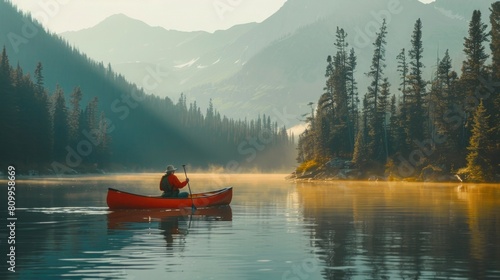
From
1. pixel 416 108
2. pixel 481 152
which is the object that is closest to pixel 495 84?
pixel 481 152

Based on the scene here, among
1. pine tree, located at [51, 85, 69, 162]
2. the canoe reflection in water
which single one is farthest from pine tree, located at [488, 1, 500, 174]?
pine tree, located at [51, 85, 69, 162]

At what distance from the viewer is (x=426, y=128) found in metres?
124

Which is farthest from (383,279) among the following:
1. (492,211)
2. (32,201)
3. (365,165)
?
(365,165)

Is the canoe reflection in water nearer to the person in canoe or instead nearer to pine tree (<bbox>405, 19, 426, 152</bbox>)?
the person in canoe

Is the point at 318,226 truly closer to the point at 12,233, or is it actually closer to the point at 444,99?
the point at 12,233

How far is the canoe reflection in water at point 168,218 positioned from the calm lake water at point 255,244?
0.17 feet

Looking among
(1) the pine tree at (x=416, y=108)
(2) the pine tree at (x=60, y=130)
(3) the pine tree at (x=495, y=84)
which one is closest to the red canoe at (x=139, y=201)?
(3) the pine tree at (x=495, y=84)

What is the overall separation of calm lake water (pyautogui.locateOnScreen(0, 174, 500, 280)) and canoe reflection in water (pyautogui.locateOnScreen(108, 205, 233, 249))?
5 cm

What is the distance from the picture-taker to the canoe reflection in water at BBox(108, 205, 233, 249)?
33.2m

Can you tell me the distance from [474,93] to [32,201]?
7343 centimetres

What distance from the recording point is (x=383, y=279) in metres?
19.2

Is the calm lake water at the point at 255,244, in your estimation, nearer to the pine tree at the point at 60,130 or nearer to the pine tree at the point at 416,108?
the pine tree at the point at 416,108

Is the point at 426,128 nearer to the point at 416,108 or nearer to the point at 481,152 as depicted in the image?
the point at 416,108

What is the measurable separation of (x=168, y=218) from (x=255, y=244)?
13.9 meters
